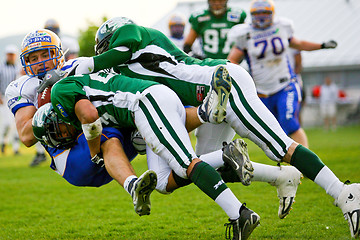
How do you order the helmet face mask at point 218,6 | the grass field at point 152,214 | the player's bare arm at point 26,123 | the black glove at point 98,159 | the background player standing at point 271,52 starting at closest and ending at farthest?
the black glove at point 98,159, the player's bare arm at point 26,123, the grass field at point 152,214, the background player standing at point 271,52, the helmet face mask at point 218,6

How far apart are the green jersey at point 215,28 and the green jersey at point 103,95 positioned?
3757 mm

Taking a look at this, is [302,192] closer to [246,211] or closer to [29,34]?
[246,211]

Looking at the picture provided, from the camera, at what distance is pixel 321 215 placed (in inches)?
169

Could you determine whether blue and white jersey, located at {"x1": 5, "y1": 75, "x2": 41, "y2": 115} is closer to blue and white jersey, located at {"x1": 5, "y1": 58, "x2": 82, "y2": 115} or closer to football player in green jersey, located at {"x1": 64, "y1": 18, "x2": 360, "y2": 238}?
blue and white jersey, located at {"x1": 5, "y1": 58, "x2": 82, "y2": 115}

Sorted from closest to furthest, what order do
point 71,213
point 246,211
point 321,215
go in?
point 246,211
point 321,215
point 71,213

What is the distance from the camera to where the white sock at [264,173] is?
12.1 feet

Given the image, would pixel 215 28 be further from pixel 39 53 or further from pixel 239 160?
pixel 239 160

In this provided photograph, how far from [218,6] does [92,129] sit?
428 cm

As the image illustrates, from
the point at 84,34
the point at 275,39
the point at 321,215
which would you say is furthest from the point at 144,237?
the point at 84,34

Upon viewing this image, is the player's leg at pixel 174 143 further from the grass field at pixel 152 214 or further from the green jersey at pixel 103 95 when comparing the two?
the grass field at pixel 152 214

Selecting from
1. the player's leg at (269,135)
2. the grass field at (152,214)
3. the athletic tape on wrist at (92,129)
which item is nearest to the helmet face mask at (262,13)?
the grass field at (152,214)

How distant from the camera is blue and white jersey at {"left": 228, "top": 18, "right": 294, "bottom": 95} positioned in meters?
6.21

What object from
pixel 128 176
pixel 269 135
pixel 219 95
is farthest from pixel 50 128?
pixel 269 135

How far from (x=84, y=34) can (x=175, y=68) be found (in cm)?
2455
